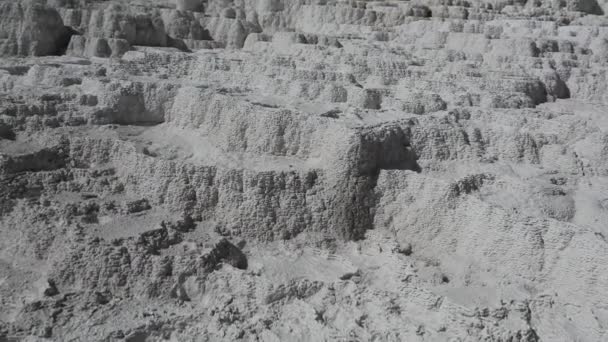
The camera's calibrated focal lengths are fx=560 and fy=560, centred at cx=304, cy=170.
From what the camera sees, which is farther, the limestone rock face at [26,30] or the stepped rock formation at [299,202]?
the limestone rock face at [26,30]

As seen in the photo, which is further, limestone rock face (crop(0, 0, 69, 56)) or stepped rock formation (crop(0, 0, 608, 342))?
limestone rock face (crop(0, 0, 69, 56))

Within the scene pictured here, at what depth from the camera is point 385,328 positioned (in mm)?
10656

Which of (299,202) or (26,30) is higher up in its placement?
(26,30)

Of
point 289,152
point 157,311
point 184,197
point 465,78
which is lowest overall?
point 157,311

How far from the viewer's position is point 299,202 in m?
13.2

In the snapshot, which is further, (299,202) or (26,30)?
(26,30)

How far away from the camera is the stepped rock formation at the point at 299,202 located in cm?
1079

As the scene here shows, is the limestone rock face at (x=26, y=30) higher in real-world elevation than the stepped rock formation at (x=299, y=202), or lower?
higher

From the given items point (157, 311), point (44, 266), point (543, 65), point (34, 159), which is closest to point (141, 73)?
point (34, 159)

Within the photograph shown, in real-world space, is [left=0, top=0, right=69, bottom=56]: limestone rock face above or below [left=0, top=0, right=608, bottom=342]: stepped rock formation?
above

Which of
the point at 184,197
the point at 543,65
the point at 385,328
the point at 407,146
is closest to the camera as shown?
the point at 385,328

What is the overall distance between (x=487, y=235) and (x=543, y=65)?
1111 cm

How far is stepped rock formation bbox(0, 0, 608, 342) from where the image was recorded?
10789 millimetres

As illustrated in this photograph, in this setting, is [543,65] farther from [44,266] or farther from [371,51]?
[44,266]
